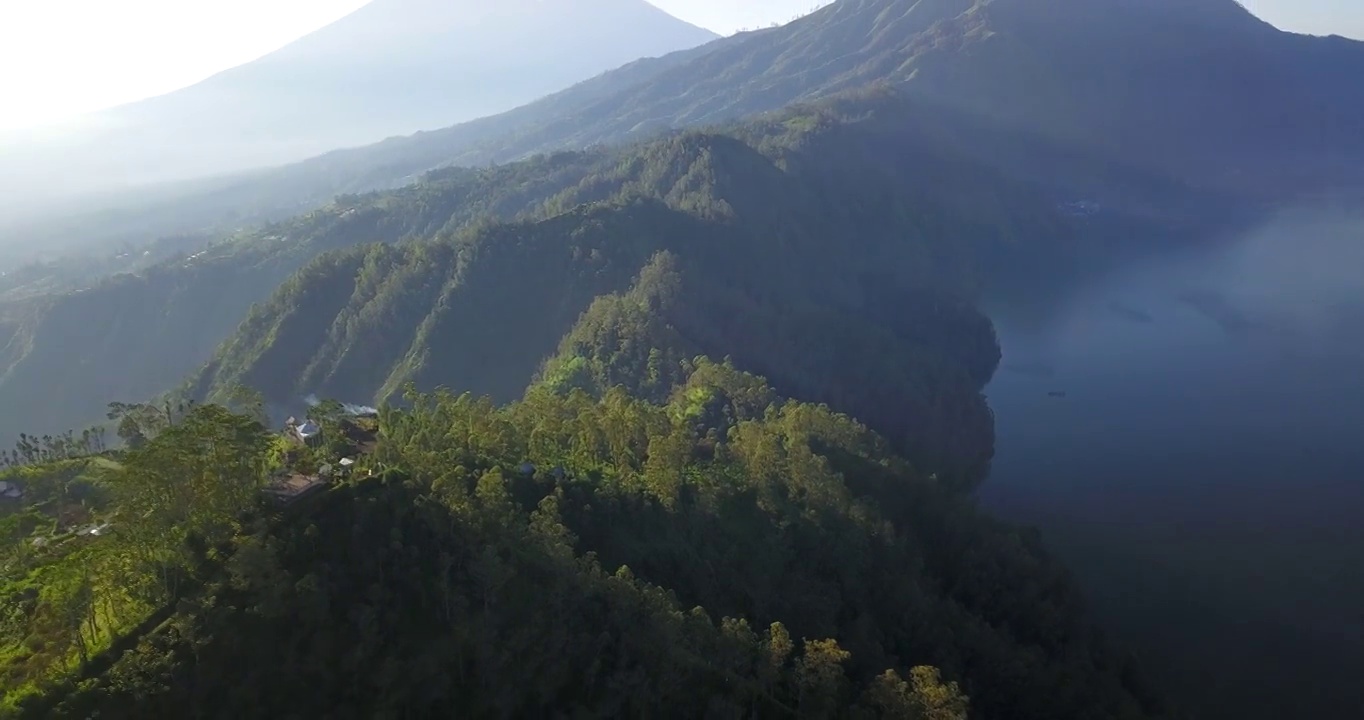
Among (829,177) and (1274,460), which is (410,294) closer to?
(829,177)

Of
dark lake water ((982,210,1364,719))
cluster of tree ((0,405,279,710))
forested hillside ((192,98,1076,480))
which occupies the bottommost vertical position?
dark lake water ((982,210,1364,719))

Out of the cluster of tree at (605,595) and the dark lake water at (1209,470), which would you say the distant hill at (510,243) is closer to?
the dark lake water at (1209,470)

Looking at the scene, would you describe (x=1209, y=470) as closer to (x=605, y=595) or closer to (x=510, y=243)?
(x=605, y=595)

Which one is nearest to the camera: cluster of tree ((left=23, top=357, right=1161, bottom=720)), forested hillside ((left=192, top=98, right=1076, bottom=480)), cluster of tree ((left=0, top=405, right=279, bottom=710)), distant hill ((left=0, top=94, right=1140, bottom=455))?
cluster of tree ((left=0, top=405, right=279, bottom=710))

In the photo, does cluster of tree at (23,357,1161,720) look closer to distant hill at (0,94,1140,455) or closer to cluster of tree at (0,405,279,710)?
cluster of tree at (0,405,279,710)

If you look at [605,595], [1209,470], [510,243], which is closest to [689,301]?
[510,243]

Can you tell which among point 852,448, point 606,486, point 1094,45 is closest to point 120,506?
point 606,486

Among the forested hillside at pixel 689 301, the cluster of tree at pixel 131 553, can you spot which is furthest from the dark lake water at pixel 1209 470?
the cluster of tree at pixel 131 553

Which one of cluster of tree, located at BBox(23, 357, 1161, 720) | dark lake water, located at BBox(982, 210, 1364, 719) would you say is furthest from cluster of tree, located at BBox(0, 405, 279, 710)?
dark lake water, located at BBox(982, 210, 1364, 719)
